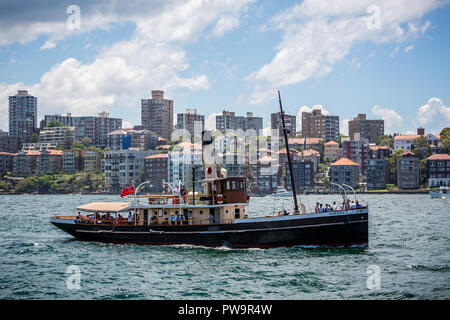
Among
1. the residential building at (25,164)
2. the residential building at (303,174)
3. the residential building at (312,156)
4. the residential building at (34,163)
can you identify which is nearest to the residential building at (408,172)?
the residential building at (303,174)

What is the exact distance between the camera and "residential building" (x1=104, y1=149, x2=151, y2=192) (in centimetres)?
16662

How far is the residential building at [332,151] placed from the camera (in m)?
183

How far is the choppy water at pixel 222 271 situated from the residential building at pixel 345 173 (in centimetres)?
11284

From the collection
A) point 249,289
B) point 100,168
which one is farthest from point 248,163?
point 249,289

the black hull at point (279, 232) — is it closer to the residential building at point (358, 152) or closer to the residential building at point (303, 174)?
the residential building at point (303, 174)

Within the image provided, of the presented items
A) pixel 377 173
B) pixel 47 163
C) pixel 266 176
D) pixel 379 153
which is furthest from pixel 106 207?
pixel 47 163

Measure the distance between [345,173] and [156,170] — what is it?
54817mm

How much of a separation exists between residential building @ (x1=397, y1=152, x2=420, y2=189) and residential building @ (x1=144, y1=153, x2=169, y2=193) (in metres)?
67.1

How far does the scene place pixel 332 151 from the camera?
18475cm

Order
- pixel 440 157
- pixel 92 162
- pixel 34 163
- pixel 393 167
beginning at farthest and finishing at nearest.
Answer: pixel 92 162, pixel 34 163, pixel 393 167, pixel 440 157

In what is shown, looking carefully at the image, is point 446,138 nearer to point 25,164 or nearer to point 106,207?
point 25,164

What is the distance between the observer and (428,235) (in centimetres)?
4656

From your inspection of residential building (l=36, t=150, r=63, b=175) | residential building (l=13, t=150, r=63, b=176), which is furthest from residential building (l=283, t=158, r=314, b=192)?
residential building (l=13, t=150, r=63, b=176)
